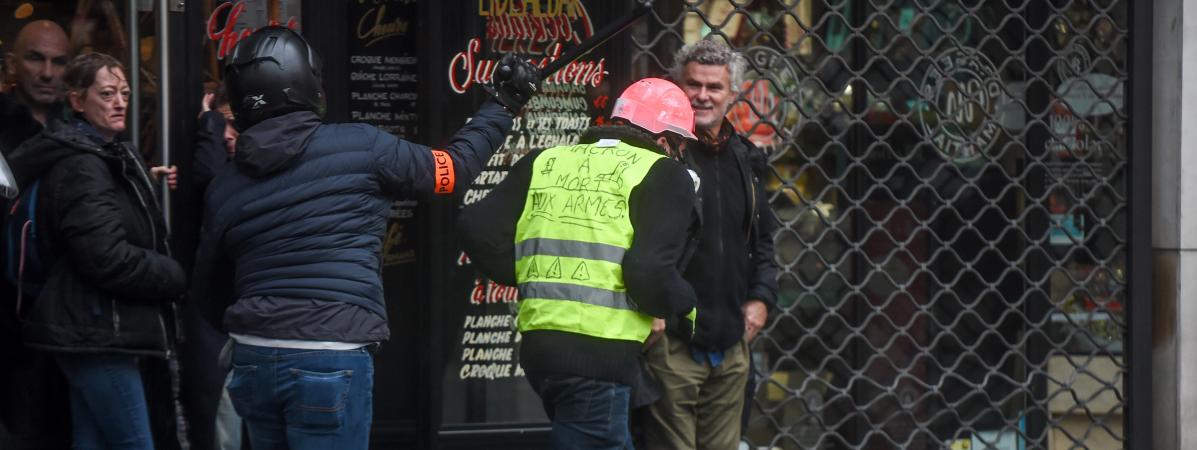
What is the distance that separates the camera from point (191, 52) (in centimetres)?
543

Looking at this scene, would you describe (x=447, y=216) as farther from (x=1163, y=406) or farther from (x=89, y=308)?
(x=1163, y=406)

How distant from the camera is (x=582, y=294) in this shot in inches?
171

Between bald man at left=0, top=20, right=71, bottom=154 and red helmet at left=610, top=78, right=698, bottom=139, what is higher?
bald man at left=0, top=20, right=71, bottom=154

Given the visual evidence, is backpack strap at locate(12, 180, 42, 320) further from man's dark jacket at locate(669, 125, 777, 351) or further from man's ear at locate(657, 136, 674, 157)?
man's dark jacket at locate(669, 125, 777, 351)

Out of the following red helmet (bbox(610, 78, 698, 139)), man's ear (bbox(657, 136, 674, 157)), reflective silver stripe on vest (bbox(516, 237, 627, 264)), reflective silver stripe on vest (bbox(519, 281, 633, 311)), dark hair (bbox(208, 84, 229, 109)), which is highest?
dark hair (bbox(208, 84, 229, 109))

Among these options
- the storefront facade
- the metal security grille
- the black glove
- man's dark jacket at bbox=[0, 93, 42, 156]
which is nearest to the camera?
the black glove

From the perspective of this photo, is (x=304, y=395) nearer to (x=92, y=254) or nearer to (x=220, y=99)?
(x=92, y=254)

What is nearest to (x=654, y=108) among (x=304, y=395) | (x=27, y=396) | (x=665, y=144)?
(x=665, y=144)

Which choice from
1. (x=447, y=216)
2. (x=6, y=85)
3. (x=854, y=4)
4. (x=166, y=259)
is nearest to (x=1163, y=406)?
Result: (x=854, y=4)

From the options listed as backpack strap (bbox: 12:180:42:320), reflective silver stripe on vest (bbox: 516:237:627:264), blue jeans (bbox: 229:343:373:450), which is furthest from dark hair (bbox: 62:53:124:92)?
reflective silver stripe on vest (bbox: 516:237:627:264)

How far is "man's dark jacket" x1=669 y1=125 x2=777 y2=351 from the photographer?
16.4 feet

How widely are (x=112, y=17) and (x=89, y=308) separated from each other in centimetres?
154

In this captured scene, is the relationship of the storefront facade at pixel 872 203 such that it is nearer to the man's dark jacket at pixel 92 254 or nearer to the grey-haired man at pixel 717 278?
the grey-haired man at pixel 717 278

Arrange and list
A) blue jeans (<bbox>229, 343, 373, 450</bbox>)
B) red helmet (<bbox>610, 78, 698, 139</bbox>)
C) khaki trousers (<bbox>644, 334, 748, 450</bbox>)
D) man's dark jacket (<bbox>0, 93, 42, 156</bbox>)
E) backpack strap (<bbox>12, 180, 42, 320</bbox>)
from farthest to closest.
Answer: man's dark jacket (<bbox>0, 93, 42, 156</bbox>), khaki trousers (<bbox>644, 334, 748, 450</bbox>), backpack strap (<bbox>12, 180, 42, 320</bbox>), red helmet (<bbox>610, 78, 698, 139</bbox>), blue jeans (<bbox>229, 343, 373, 450</bbox>)
